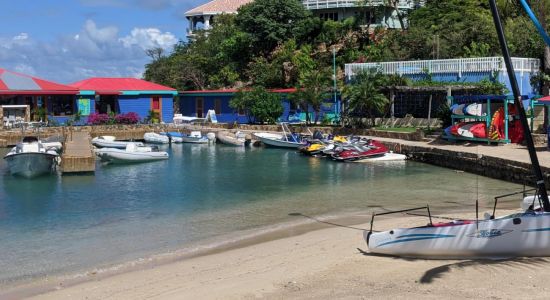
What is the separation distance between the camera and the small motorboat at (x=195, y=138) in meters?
46.0

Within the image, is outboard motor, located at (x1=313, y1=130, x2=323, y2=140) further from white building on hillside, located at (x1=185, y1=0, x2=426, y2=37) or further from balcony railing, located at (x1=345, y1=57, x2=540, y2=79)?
white building on hillside, located at (x1=185, y1=0, x2=426, y2=37)

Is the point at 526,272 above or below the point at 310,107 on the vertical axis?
below

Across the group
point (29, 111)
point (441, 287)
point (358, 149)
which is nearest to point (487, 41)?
point (358, 149)

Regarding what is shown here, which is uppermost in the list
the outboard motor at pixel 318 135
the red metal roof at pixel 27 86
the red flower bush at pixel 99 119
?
the red metal roof at pixel 27 86

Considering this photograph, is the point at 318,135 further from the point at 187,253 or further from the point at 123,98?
the point at 187,253

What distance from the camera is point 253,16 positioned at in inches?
2413

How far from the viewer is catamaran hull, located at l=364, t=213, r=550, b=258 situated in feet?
39.8

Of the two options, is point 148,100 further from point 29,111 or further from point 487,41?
point 487,41

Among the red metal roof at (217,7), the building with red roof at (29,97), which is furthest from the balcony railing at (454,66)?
the red metal roof at (217,7)

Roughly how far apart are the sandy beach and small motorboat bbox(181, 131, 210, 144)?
31947 mm

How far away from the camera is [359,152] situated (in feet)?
112

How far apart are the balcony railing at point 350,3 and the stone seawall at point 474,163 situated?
86.6 ft

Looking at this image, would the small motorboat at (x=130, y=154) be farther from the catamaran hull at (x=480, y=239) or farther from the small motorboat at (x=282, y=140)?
the catamaran hull at (x=480, y=239)

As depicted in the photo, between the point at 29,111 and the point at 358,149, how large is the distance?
2731cm
